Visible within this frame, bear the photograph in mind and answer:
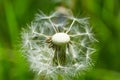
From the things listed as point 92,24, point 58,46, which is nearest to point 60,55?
point 58,46

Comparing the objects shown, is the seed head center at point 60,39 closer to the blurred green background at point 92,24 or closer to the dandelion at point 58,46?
the dandelion at point 58,46

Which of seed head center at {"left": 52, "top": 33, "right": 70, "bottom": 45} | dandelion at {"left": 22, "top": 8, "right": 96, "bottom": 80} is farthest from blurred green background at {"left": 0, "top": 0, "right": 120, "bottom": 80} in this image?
seed head center at {"left": 52, "top": 33, "right": 70, "bottom": 45}

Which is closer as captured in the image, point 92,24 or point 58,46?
point 58,46

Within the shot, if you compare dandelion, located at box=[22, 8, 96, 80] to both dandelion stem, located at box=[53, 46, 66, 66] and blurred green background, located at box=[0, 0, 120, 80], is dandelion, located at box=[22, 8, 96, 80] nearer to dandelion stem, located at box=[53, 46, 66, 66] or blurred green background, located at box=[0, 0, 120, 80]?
dandelion stem, located at box=[53, 46, 66, 66]

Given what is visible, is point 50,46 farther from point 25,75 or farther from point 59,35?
point 25,75

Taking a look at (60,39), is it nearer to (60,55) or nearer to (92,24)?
(60,55)

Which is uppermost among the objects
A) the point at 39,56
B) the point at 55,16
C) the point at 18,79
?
the point at 55,16

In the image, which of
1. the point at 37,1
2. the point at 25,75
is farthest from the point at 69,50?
the point at 37,1
